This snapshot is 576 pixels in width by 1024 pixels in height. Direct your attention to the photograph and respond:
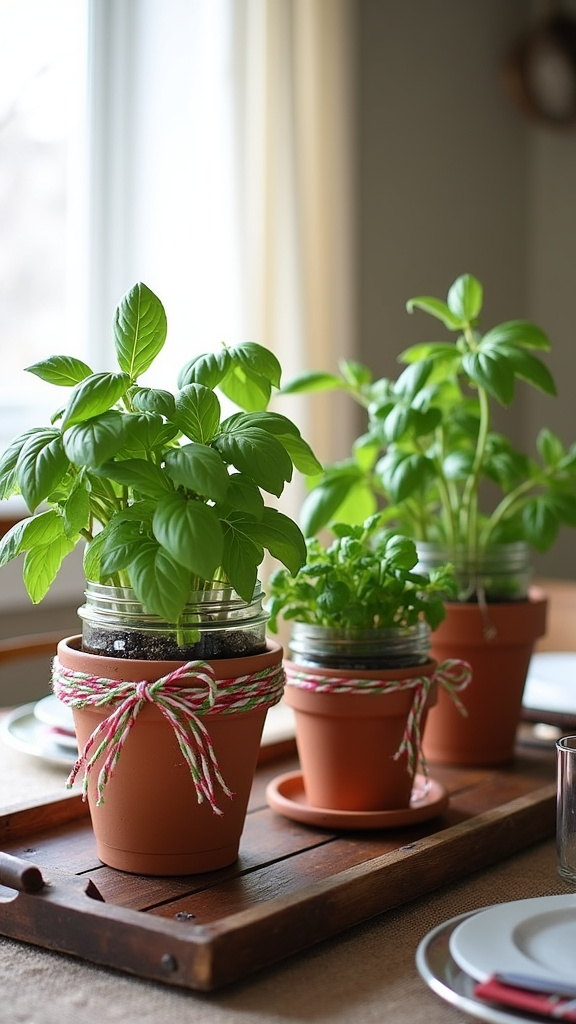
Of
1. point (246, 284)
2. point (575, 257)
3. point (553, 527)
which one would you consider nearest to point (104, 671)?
point (553, 527)

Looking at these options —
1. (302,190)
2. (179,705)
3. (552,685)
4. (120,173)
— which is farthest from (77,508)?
(302,190)

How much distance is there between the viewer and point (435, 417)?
1.13 metres

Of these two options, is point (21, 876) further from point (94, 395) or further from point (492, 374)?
point (492, 374)

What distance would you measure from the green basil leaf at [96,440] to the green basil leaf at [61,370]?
112 millimetres

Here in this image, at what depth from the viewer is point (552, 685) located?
1.39m

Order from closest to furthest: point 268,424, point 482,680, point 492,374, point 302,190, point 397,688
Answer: point 268,424 → point 397,688 → point 492,374 → point 482,680 → point 302,190

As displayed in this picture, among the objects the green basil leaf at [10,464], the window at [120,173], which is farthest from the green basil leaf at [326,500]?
the window at [120,173]

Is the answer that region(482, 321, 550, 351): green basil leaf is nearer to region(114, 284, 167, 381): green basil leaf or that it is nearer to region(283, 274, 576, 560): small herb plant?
region(283, 274, 576, 560): small herb plant

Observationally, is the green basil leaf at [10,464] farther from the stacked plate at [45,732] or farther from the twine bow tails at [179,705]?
the stacked plate at [45,732]

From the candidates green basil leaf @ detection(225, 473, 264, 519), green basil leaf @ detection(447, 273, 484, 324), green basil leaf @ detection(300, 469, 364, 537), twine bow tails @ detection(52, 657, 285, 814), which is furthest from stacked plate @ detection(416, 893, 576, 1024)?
green basil leaf @ detection(447, 273, 484, 324)

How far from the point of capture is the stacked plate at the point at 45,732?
118 cm

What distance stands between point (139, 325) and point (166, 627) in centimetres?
23

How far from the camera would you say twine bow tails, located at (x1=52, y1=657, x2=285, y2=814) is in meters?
0.80

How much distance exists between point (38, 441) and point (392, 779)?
1.40 feet
